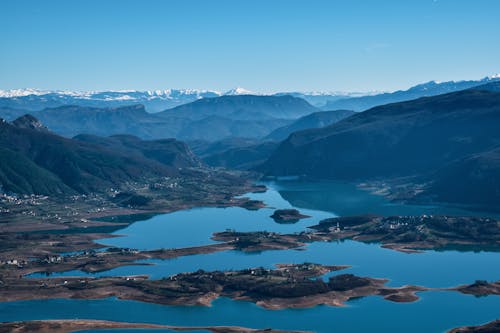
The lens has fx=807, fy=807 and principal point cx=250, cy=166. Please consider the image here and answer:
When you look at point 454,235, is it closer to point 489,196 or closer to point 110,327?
point 489,196

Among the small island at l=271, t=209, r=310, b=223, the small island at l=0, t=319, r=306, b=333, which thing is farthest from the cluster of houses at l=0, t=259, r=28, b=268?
the small island at l=271, t=209, r=310, b=223

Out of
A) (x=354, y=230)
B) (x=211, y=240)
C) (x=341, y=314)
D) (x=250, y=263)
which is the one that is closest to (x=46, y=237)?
(x=211, y=240)

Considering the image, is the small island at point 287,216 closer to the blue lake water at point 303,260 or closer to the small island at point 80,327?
the blue lake water at point 303,260

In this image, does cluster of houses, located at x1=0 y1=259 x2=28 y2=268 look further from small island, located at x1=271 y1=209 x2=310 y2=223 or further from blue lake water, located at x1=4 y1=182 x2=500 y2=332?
small island, located at x1=271 y1=209 x2=310 y2=223

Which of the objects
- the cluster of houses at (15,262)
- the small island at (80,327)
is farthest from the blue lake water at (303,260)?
the cluster of houses at (15,262)

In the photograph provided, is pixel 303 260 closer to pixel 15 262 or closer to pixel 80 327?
pixel 15 262
